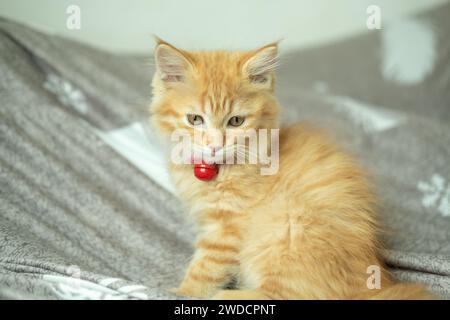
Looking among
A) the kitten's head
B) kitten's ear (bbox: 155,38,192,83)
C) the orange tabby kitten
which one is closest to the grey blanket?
the orange tabby kitten

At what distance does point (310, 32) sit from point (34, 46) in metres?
1.82

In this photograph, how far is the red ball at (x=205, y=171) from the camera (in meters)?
1.38

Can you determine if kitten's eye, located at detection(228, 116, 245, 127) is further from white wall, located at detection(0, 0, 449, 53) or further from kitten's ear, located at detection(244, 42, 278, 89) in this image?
white wall, located at detection(0, 0, 449, 53)

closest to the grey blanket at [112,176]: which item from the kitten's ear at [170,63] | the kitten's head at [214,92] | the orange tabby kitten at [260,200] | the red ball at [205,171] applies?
the orange tabby kitten at [260,200]

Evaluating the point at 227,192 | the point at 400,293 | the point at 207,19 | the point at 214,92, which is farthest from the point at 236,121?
the point at 207,19

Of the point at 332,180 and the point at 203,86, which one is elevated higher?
the point at 203,86

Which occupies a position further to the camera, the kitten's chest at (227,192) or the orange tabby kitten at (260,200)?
the kitten's chest at (227,192)

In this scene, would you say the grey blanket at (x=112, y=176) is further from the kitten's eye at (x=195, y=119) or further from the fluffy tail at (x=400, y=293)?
the kitten's eye at (x=195, y=119)

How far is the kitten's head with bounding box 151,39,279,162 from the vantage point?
1.34 metres

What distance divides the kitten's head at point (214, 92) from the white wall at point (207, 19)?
131 cm

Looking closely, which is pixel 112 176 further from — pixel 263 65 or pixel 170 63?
pixel 263 65
